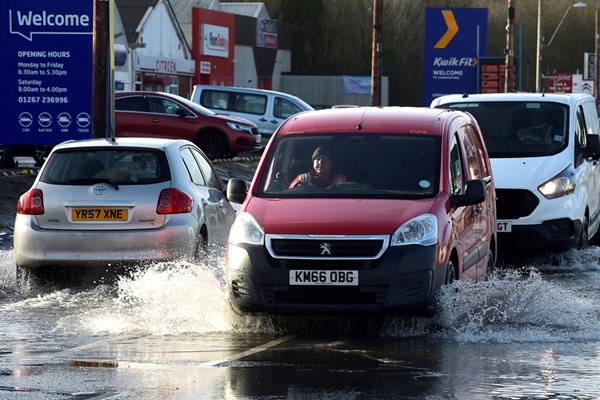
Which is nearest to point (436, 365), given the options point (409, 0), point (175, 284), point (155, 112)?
point (175, 284)

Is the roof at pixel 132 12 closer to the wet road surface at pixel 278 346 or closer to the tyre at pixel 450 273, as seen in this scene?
the wet road surface at pixel 278 346

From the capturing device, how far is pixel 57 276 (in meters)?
13.8

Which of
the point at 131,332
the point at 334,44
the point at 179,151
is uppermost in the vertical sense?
the point at 334,44

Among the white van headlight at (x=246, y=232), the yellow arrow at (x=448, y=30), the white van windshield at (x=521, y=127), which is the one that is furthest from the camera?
the yellow arrow at (x=448, y=30)

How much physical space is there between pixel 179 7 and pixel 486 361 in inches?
2998

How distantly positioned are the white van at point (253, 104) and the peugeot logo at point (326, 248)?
105 ft

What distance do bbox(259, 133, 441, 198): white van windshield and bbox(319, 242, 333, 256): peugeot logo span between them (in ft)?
2.71

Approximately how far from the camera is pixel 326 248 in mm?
10055

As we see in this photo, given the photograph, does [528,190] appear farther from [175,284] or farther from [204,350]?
[204,350]

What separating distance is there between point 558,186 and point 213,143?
1939cm

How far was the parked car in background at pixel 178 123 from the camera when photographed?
33.6m

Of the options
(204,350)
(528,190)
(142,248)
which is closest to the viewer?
(204,350)

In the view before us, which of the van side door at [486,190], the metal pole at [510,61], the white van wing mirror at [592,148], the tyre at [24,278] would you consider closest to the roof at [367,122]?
the van side door at [486,190]

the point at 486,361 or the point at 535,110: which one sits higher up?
the point at 535,110
